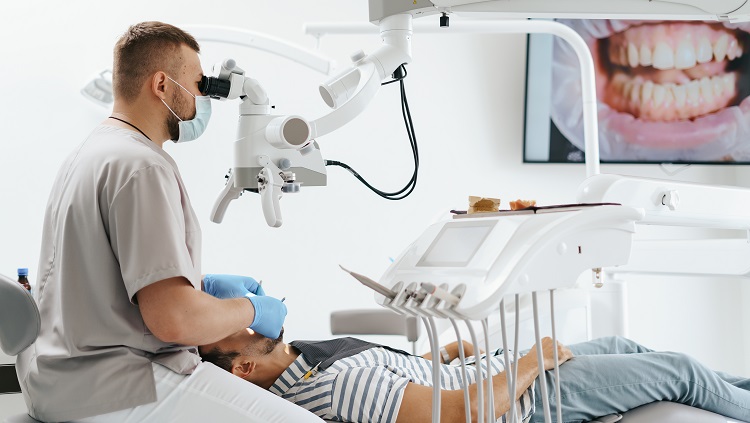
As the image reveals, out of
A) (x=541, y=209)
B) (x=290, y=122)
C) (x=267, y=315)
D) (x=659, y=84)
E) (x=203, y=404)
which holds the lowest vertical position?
(x=203, y=404)

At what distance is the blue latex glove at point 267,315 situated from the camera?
1642 mm

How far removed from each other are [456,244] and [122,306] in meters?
0.64

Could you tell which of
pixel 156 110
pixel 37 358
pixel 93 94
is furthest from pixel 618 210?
pixel 93 94

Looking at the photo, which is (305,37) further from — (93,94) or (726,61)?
(726,61)

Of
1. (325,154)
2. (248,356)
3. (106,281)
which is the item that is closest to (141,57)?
(106,281)

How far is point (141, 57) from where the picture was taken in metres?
1.68

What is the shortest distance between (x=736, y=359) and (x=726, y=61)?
1.41 meters

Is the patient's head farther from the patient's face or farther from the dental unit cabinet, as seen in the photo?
the dental unit cabinet

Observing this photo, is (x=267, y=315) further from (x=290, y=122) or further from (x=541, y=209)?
(x=541, y=209)

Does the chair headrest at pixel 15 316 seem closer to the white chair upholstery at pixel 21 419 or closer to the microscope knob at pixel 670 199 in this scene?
the white chair upholstery at pixel 21 419

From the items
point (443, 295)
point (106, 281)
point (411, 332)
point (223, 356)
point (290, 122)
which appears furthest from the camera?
point (411, 332)

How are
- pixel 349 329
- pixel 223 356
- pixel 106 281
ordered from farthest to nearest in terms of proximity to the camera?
pixel 349 329
pixel 223 356
pixel 106 281

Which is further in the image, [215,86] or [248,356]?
[248,356]

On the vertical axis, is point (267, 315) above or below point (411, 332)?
above
